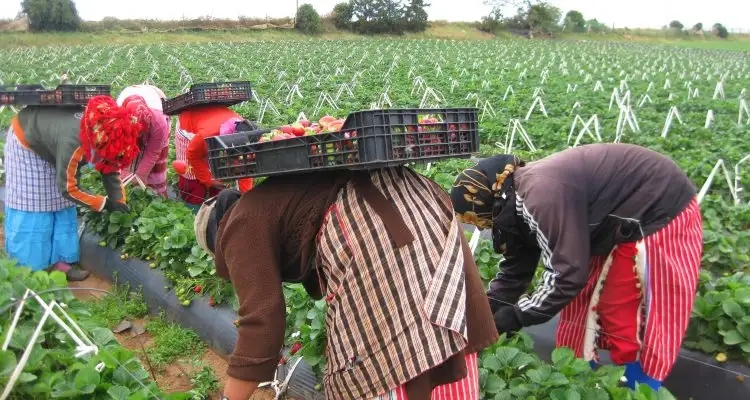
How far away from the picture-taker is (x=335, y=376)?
1694 millimetres

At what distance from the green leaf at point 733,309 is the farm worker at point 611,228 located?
0.52 m

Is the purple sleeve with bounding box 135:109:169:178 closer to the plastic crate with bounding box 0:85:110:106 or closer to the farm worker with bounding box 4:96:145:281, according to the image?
the farm worker with bounding box 4:96:145:281

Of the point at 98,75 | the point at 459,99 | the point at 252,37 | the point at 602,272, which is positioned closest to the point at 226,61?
the point at 98,75

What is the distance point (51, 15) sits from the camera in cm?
3622

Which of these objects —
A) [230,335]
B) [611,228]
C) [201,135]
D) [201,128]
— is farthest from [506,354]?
[201,128]

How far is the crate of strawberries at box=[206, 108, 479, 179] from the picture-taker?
4.73 ft

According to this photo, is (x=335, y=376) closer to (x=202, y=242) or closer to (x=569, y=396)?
(x=202, y=242)

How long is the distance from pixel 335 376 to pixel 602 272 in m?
1.29

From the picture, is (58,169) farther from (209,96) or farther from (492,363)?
(492,363)

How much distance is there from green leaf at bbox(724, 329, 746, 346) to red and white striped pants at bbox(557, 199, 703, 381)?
0.43 m

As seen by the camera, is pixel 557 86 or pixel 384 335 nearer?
pixel 384 335

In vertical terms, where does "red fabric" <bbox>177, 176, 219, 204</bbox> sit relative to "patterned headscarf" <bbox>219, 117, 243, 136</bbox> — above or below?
below

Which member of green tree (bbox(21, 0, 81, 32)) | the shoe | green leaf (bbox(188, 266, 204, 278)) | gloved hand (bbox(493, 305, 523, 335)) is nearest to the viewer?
gloved hand (bbox(493, 305, 523, 335))

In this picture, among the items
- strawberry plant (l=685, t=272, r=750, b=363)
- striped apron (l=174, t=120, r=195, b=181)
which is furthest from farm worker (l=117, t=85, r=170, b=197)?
strawberry plant (l=685, t=272, r=750, b=363)
